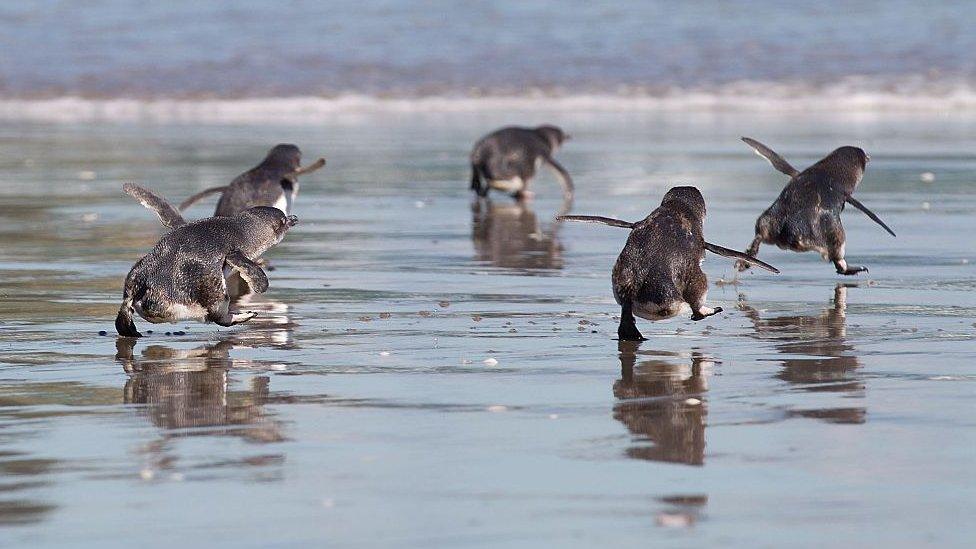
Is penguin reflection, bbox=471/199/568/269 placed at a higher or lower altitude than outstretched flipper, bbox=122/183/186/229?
lower

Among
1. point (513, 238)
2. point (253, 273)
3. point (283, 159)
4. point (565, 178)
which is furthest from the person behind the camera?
point (565, 178)

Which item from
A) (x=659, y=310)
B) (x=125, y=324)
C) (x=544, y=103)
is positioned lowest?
(x=125, y=324)

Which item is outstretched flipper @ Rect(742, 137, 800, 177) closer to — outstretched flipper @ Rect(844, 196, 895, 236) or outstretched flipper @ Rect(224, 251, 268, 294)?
outstretched flipper @ Rect(844, 196, 895, 236)

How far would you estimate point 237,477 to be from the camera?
4.53 m

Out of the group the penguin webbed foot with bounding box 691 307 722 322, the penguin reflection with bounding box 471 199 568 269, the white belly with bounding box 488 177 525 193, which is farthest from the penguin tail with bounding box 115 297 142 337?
the white belly with bounding box 488 177 525 193

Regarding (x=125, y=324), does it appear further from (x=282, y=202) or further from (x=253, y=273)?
(x=282, y=202)

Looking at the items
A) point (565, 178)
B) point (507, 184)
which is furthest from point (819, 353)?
point (507, 184)

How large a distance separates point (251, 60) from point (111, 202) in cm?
1783

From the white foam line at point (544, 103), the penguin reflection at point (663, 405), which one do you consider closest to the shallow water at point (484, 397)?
the penguin reflection at point (663, 405)

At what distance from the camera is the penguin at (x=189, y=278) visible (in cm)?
684

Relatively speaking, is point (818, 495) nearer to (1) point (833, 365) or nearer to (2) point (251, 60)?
(1) point (833, 365)

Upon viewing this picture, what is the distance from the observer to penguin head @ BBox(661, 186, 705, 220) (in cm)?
728

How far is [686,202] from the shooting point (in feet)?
24.0

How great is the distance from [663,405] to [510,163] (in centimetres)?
856
